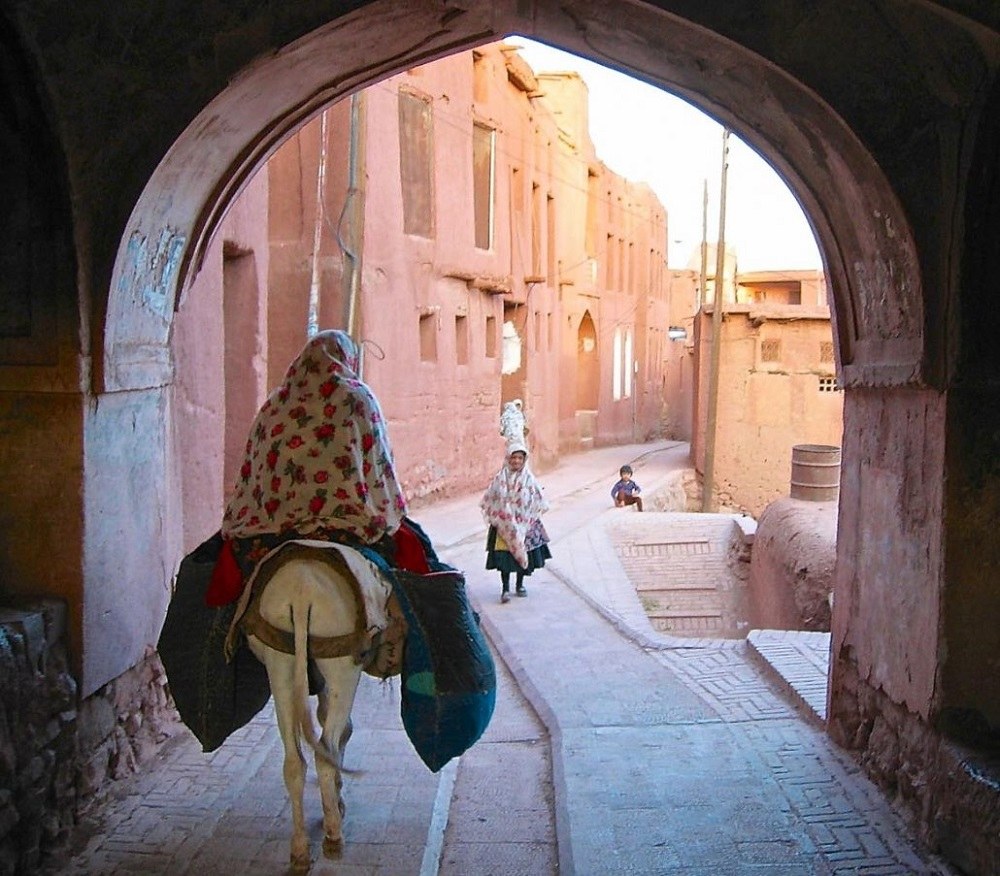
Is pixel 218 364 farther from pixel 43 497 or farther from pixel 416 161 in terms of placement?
pixel 416 161

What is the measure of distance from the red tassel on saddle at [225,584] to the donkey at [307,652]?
21 cm

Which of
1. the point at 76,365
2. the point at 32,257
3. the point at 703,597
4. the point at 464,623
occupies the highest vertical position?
the point at 32,257

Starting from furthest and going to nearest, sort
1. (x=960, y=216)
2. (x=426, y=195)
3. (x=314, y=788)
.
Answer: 1. (x=426, y=195)
2. (x=314, y=788)
3. (x=960, y=216)

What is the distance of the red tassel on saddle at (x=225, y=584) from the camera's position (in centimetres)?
474

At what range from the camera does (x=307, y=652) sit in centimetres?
447

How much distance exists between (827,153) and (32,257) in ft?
12.0

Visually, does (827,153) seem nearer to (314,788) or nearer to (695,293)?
(314,788)

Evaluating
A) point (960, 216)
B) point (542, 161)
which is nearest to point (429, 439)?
point (542, 161)

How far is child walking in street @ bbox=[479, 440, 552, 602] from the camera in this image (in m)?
11.0

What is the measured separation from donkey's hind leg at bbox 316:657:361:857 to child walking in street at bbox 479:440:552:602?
6316 millimetres

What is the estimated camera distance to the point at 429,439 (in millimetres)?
18562

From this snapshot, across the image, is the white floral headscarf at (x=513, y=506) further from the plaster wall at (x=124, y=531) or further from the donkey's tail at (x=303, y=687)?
the donkey's tail at (x=303, y=687)

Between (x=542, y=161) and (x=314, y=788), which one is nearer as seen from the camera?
(x=314, y=788)

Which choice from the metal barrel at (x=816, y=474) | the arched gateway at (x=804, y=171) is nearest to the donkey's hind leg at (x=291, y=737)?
the arched gateway at (x=804, y=171)
